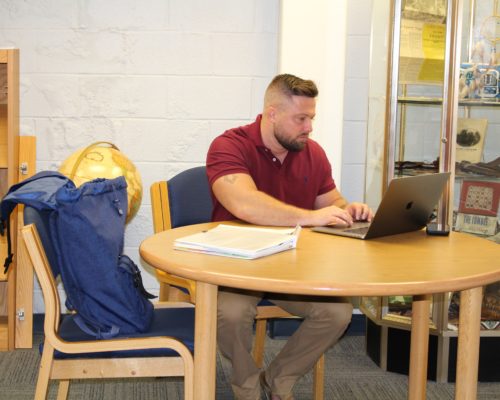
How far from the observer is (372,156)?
3240 millimetres

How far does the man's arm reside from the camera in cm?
213

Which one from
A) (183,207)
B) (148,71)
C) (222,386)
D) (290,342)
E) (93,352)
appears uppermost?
(148,71)

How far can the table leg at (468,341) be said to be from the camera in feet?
5.41

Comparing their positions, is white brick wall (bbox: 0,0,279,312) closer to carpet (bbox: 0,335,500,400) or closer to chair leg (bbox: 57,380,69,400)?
carpet (bbox: 0,335,500,400)

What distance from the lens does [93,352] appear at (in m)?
1.73

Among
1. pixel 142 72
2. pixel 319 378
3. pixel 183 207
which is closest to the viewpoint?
pixel 319 378

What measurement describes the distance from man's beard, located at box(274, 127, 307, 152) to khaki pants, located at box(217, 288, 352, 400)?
585 millimetres

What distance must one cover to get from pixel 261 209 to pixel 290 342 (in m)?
0.46

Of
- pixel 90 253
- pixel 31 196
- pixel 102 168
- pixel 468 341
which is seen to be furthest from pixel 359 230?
pixel 102 168

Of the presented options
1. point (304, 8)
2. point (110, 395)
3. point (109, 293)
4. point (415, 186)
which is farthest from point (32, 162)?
point (415, 186)

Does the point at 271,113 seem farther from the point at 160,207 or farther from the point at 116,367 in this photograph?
the point at 116,367

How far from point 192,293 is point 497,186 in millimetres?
1483

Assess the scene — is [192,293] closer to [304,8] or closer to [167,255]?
[167,255]

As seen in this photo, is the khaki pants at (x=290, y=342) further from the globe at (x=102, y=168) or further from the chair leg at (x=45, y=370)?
the globe at (x=102, y=168)
